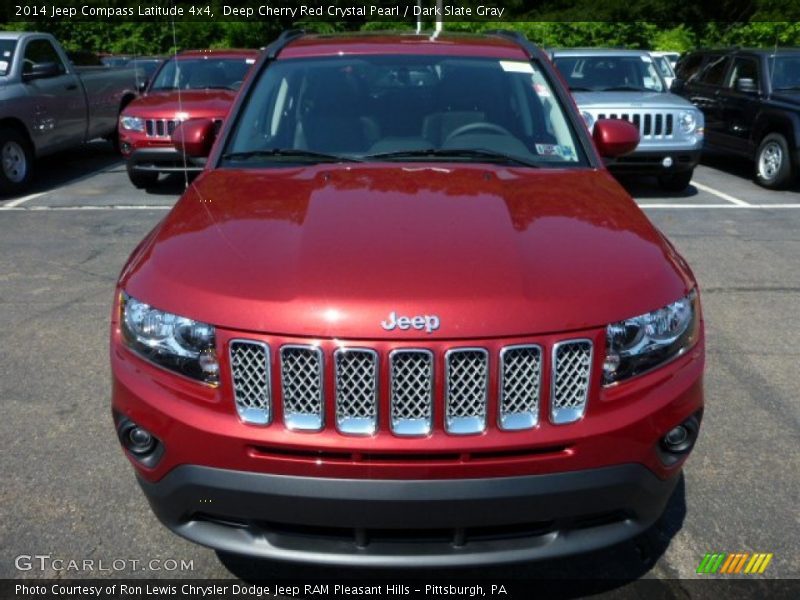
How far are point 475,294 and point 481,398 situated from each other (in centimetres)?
29

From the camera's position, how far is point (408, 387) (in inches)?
92.0

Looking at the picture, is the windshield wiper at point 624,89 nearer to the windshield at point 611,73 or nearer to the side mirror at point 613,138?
the windshield at point 611,73

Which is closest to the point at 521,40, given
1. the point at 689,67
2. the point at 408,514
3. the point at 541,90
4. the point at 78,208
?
the point at 541,90

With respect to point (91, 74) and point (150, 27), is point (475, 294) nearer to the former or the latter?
point (91, 74)

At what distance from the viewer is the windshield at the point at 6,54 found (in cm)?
1023

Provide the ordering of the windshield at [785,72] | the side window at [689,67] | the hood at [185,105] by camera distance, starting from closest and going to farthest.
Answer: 1. the hood at [185,105]
2. the windshield at [785,72]
3. the side window at [689,67]

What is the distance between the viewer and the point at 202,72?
442 inches

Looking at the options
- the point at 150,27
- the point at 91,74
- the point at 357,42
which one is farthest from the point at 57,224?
the point at 150,27

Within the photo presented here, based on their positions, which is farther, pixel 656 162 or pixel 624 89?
pixel 624 89

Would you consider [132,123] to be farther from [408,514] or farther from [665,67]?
[665,67]

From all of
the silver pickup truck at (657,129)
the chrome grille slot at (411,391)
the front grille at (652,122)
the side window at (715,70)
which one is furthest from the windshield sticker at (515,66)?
the side window at (715,70)

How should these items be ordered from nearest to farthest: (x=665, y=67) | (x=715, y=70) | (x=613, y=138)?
(x=613, y=138) < (x=715, y=70) < (x=665, y=67)

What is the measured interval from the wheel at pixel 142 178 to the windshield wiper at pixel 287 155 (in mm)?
6606

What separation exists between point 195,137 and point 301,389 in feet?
7.60
